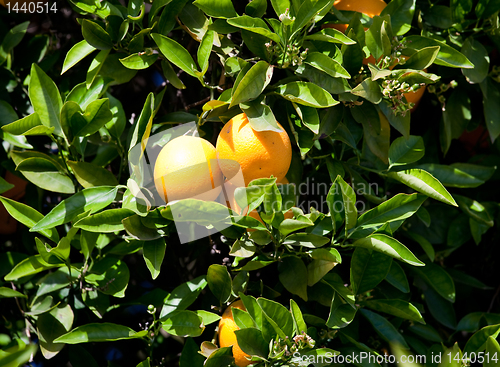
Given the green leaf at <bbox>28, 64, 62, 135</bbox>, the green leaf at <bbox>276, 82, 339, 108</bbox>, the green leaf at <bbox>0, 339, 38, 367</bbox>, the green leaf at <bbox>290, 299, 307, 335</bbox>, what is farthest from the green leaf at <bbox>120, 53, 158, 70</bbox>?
the green leaf at <bbox>0, 339, 38, 367</bbox>

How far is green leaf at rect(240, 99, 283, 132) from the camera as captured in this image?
0.99 meters

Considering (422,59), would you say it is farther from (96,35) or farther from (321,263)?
(96,35)

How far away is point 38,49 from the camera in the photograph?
4.83 ft

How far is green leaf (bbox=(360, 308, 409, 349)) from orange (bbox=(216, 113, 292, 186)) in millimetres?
501

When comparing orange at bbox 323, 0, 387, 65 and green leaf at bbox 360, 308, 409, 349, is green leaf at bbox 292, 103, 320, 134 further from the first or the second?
green leaf at bbox 360, 308, 409, 349

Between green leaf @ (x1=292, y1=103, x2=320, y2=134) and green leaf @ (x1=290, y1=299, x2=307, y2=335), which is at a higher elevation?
green leaf @ (x1=292, y1=103, x2=320, y2=134)

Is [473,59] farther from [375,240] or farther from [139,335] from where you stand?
[139,335]

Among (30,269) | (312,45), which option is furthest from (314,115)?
(30,269)

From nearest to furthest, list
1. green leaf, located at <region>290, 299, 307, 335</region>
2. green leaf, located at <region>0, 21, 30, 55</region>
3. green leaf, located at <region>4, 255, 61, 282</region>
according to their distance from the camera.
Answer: green leaf, located at <region>290, 299, 307, 335</region>, green leaf, located at <region>4, 255, 61, 282</region>, green leaf, located at <region>0, 21, 30, 55</region>

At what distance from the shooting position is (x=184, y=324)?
3.69 ft

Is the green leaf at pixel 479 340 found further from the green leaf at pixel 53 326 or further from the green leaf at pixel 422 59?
the green leaf at pixel 53 326

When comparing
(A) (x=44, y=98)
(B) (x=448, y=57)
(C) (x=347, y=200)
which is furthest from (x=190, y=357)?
(B) (x=448, y=57)

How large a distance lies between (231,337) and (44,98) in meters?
0.80

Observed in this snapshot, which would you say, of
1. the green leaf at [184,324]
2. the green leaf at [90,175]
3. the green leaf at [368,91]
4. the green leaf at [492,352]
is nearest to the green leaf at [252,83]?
the green leaf at [368,91]
